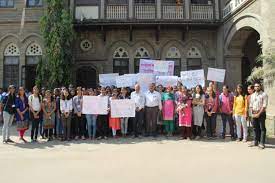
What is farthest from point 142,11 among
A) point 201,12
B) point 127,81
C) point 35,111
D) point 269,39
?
point 35,111

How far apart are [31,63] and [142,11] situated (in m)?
7.54

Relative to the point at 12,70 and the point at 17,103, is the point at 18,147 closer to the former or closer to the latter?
the point at 17,103

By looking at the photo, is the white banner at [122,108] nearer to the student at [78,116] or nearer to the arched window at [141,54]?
the student at [78,116]

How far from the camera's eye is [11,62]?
76.6 ft

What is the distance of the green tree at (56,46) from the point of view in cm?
2016

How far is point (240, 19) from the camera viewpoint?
62.9 ft

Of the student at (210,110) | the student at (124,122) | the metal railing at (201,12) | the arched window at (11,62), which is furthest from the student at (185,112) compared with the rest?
the arched window at (11,62)

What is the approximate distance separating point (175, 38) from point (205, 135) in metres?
11.4

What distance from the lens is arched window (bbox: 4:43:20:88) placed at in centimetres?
2325

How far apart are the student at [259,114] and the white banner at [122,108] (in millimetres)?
4034

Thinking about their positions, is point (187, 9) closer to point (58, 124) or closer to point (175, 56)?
point (175, 56)

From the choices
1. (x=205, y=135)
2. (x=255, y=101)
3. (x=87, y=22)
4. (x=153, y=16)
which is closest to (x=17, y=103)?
(x=205, y=135)

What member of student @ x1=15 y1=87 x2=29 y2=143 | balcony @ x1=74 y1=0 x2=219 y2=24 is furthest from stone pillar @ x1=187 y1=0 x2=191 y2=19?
student @ x1=15 y1=87 x2=29 y2=143

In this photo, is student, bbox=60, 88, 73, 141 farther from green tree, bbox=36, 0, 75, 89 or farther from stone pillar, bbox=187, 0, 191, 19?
stone pillar, bbox=187, 0, 191, 19
